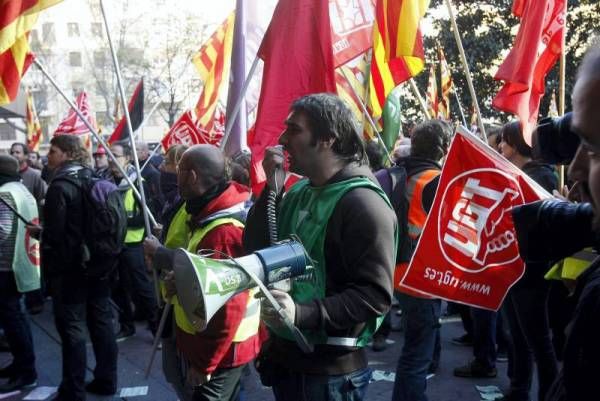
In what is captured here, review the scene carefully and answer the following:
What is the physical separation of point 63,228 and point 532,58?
3.46 meters

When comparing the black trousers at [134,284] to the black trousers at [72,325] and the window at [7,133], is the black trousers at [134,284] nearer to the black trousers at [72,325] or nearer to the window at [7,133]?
the black trousers at [72,325]

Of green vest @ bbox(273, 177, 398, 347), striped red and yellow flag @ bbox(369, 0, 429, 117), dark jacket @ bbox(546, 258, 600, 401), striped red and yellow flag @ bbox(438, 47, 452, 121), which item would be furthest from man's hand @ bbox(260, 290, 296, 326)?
striped red and yellow flag @ bbox(438, 47, 452, 121)

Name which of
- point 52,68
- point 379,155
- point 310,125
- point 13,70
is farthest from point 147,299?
point 52,68

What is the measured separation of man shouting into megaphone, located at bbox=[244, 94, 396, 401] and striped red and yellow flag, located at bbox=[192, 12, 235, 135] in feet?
17.1

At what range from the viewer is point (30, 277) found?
5.02 metres

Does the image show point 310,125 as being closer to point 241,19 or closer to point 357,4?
point 241,19

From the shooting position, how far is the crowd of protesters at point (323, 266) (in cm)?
147

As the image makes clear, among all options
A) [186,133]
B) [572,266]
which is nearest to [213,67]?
[186,133]

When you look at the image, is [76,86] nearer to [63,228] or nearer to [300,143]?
[63,228]

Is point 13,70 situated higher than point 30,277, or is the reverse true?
point 13,70

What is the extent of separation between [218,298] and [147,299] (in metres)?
5.36

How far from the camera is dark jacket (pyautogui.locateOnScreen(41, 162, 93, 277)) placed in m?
4.29

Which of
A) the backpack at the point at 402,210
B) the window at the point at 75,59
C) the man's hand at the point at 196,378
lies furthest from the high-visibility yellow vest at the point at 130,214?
the window at the point at 75,59

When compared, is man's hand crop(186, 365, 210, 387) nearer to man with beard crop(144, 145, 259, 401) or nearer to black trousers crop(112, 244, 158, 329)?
man with beard crop(144, 145, 259, 401)
